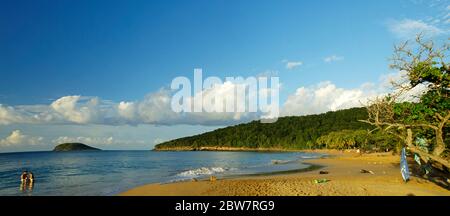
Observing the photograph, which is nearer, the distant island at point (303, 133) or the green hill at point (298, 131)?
the distant island at point (303, 133)

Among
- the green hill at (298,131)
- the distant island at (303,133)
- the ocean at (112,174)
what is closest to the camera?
the ocean at (112,174)

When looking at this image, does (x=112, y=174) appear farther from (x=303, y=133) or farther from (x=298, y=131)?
(x=298, y=131)

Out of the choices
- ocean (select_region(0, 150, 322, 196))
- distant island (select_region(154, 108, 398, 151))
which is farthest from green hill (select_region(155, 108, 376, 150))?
ocean (select_region(0, 150, 322, 196))

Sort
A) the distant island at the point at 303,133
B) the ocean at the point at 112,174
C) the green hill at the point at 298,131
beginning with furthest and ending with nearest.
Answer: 1. the green hill at the point at 298,131
2. the distant island at the point at 303,133
3. the ocean at the point at 112,174

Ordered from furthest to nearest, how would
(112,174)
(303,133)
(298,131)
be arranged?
(298,131), (303,133), (112,174)

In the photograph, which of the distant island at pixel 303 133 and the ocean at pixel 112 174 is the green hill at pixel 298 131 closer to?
the distant island at pixel 303 133

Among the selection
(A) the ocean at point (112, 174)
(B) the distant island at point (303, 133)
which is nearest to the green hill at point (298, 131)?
(B) the distant island at point (303, 133)

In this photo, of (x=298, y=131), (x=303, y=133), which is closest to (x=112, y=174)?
(x=303, y=133)

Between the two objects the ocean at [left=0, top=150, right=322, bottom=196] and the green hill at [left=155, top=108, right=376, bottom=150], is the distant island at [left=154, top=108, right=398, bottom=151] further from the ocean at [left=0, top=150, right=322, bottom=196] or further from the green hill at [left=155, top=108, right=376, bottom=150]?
the ocean at [left=0, top=150, right=322, bottom=196]

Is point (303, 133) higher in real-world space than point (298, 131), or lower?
lower

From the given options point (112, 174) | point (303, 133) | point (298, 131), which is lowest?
point (112, 174)

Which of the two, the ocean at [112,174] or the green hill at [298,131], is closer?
the ocean at [112,174]
